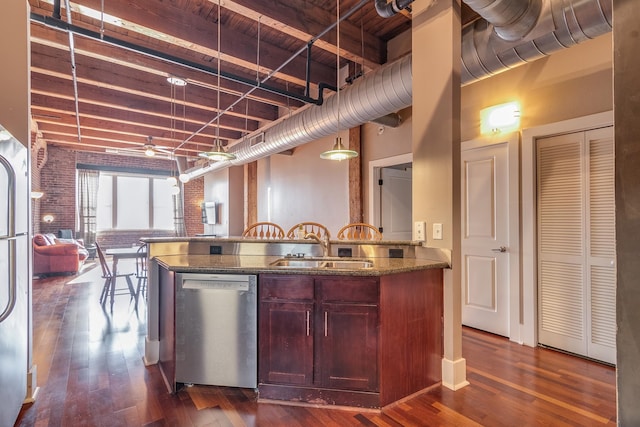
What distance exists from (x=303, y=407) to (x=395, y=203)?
338cm

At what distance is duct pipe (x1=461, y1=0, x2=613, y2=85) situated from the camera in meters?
1.92

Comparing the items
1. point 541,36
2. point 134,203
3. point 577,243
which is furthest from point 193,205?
point 541,36

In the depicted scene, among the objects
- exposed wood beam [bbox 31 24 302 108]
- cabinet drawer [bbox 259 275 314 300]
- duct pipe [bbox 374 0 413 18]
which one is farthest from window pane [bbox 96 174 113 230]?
duct pipe [bbox 374 0 413 18]

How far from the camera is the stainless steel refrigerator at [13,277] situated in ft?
5.60

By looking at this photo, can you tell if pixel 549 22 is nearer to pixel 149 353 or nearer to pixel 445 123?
pixel 445 123

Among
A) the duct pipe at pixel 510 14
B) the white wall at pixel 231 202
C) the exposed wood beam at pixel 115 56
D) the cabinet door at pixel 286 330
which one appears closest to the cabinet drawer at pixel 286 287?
the cabinet door at pixel 286 330

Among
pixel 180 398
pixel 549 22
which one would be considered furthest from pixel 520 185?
pixel 180 398

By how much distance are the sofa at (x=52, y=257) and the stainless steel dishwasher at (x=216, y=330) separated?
6.08 metres

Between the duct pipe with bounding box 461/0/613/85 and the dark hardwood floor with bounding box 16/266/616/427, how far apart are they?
7.73ft

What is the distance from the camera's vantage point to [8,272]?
178 centimetres

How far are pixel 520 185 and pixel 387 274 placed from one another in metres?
1.99

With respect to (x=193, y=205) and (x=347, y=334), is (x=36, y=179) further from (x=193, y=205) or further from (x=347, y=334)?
(x=347, y=334)

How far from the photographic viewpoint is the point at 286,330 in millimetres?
2182

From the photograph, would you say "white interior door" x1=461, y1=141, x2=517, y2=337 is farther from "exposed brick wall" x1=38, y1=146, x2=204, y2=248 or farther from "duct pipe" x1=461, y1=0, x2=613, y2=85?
"exposed brick wall" x1=38, y1=146, x2=204, y2=248
